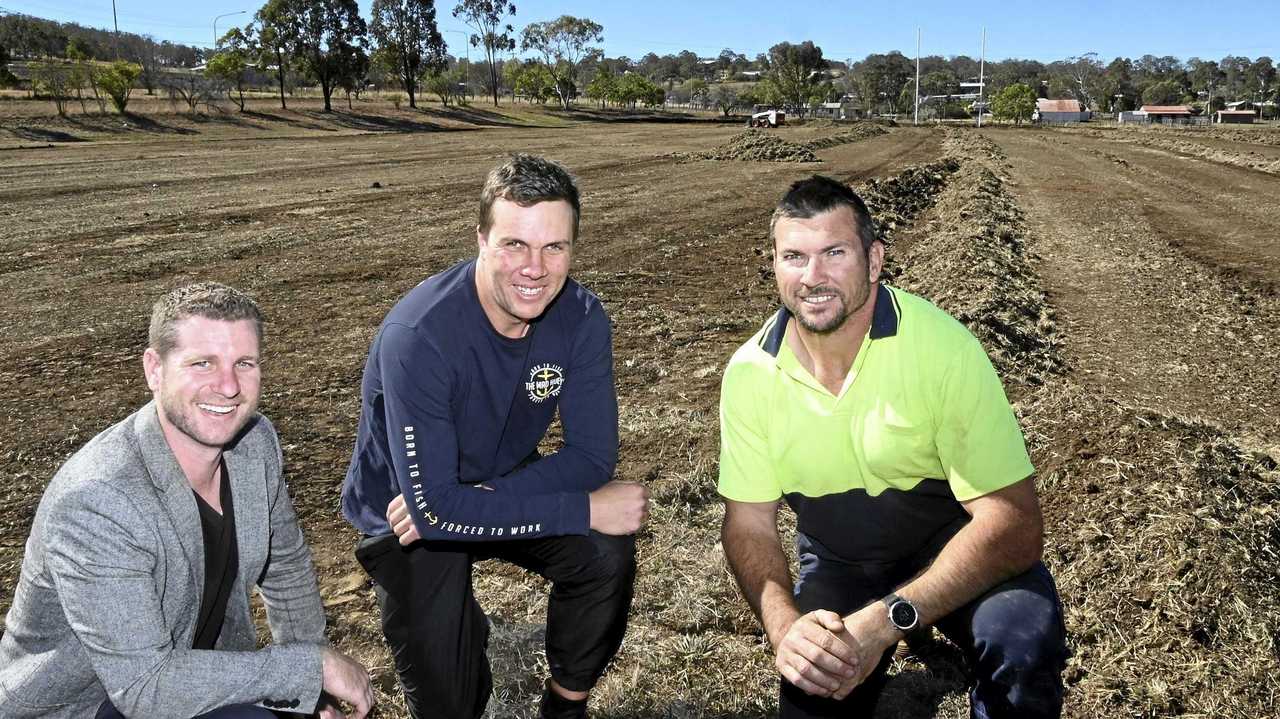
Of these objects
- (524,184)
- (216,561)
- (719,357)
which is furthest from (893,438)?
(719,357)

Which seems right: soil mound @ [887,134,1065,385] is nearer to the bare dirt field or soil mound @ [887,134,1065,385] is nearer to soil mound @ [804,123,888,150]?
the bare dirt field

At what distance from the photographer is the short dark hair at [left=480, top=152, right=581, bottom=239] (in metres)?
3.24

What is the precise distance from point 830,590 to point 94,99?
63390 mm

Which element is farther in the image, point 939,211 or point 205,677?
point 939,211

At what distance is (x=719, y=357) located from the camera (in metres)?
8.70

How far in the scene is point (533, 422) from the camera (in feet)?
11.7

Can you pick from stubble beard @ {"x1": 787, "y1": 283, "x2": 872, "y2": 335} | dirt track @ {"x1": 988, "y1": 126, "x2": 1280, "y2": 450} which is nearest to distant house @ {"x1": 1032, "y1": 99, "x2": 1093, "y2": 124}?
dirt track @ {"x1": 988, "y1": 126, "x2": 1280, "y2": 450}

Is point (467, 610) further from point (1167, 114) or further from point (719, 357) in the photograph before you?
point (1167, 114)

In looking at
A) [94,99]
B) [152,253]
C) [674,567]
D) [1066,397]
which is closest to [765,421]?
[674,567]

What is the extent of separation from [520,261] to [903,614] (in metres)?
1.65

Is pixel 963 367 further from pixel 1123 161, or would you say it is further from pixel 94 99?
pixel 94 99

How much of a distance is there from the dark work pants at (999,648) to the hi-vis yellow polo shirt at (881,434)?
10.0 inches

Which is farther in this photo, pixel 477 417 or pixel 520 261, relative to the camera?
pixel 477 417

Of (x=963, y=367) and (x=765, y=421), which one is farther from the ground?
(x=963, y=367)
